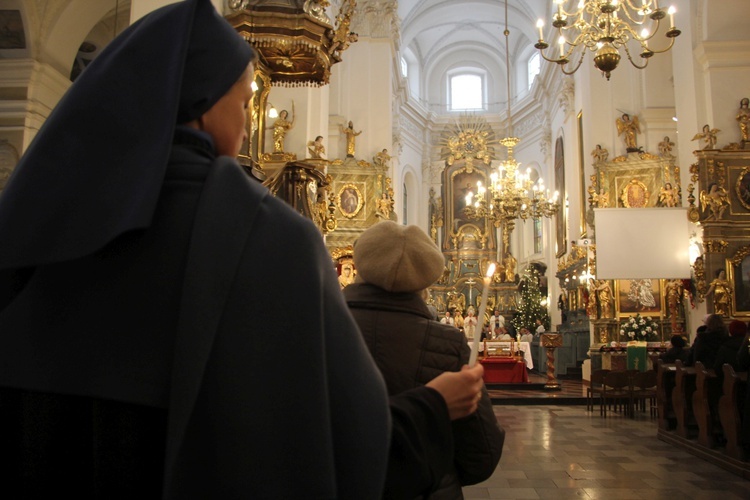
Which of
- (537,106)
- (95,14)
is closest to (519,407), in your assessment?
(95,14)

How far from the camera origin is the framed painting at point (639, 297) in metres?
15.0

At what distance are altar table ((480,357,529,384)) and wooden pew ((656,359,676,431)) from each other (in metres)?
6.09

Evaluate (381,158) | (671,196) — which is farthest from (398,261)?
(381,158)

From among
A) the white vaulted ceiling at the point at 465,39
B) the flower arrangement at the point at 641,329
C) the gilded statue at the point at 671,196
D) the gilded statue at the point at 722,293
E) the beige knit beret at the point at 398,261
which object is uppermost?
the white vaulted ceiling at the point at 465,39

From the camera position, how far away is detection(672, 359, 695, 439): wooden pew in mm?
7625

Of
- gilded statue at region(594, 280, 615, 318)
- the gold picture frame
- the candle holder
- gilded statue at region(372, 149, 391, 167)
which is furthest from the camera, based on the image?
gilded statue at region(372, 149, 391, 167)

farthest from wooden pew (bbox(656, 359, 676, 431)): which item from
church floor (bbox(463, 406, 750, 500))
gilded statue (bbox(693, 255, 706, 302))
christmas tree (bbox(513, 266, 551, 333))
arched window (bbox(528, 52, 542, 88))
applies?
arched window (bbox(528, 52, 542, 88))

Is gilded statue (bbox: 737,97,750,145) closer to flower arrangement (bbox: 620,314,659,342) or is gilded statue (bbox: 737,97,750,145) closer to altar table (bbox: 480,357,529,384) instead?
flower arrangement (bbox: 620,314,659,342)

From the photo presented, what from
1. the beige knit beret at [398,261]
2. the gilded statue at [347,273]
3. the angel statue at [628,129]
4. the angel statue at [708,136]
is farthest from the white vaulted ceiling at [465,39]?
the beige knit beret at [398,261]

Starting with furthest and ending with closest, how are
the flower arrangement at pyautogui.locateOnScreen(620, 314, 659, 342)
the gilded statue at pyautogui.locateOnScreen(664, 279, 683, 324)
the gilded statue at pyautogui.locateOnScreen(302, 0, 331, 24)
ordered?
the flower arrangement at pyautogui.locateOnScreen(620, 314, 659, 342), the gilded statue at pyautogui.locateOnScreen(664, 279, 683, 324), the gilded statue at pyautogui.locateOnScreen(302, 0, 331, 24)

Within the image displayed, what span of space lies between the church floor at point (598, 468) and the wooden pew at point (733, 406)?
24cm

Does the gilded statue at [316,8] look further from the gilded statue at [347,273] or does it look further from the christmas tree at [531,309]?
the christmas tree at [531,309]

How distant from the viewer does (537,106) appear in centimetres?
2722

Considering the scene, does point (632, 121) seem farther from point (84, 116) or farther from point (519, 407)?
point (84, 116)
